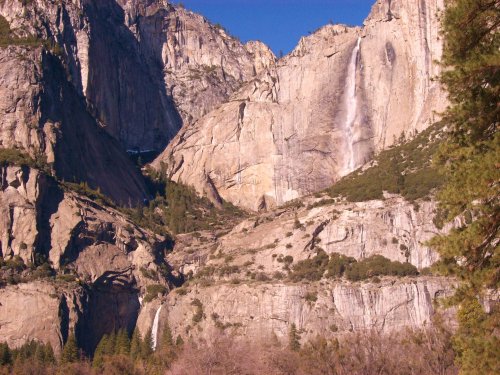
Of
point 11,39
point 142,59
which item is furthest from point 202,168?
point 142,59

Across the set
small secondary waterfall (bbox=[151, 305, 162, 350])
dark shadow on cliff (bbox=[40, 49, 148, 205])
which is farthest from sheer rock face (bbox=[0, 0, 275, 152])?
small secondary waterfall (bbox=[151, 305, 162, 350])

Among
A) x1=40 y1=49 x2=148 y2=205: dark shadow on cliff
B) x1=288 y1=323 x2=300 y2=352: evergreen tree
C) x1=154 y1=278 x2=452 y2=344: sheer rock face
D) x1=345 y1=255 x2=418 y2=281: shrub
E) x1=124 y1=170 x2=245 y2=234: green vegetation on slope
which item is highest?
x1=40 y1=49 x2=148 y2=205: dark shadow on cliff

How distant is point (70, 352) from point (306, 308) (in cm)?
2268

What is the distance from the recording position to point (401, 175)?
9350 cm

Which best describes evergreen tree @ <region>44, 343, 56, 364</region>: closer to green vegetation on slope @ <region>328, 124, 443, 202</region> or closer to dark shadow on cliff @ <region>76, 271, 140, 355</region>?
dark shadow on cliff @ <region>76, 271, 140, 355</region>

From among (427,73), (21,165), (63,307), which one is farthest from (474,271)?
(427,73)

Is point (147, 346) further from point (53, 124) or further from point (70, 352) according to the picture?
point (53, 124)

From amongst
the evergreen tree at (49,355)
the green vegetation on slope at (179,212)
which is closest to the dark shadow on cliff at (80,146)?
the green vegetation on slope at (179,212)

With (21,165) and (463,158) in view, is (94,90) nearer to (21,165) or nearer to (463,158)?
A: (21,165)

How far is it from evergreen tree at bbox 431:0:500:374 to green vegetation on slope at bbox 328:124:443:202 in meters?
64.9

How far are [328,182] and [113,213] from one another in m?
30.4

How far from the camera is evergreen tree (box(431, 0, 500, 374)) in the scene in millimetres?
20453

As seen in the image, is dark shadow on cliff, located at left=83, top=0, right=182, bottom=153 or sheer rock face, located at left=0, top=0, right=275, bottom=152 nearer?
sheer rock face, located at left=0, top=0, right=275, bottom=152

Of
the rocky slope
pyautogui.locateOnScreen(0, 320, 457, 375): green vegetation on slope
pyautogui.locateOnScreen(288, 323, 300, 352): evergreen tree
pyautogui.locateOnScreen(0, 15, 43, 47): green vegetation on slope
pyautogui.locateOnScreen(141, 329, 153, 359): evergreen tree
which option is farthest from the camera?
pyautogui.locateOnScreen(0, 15, 43, 47): green vegetation on slope
